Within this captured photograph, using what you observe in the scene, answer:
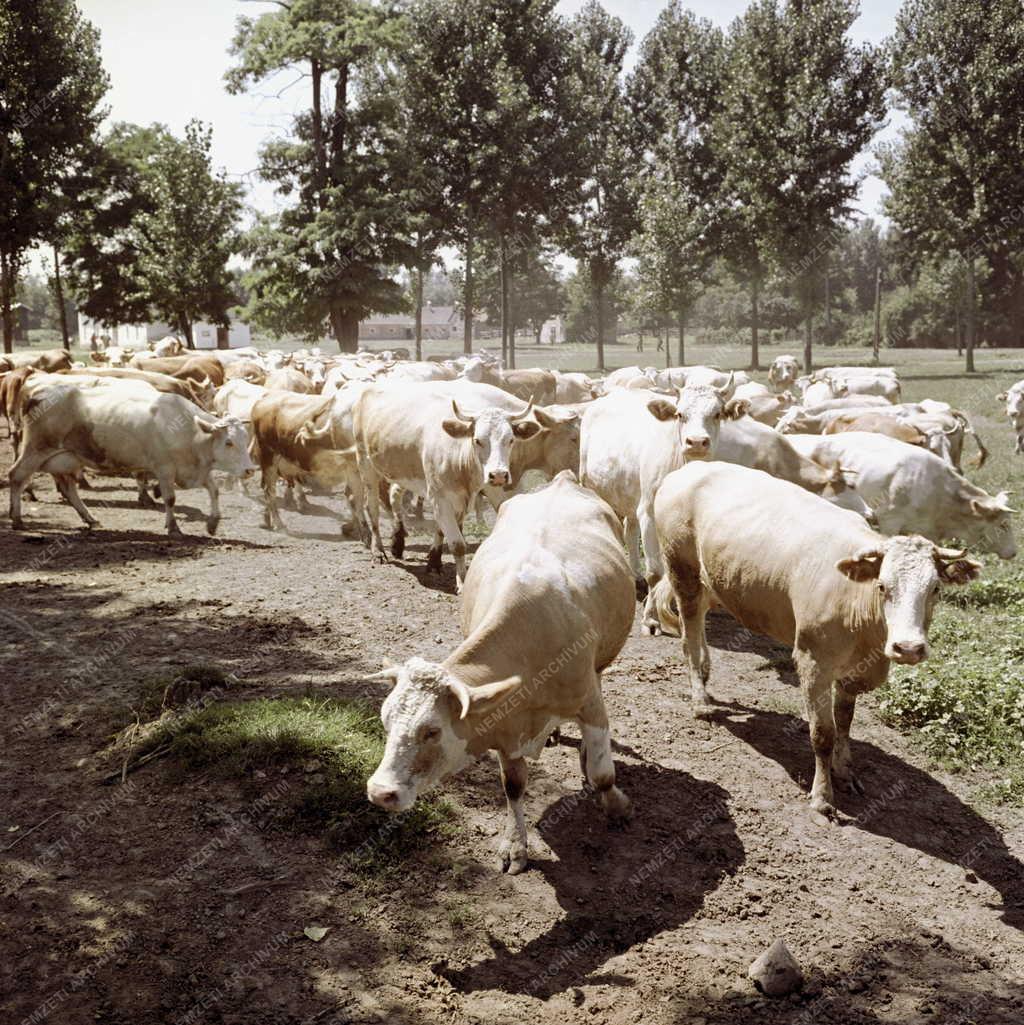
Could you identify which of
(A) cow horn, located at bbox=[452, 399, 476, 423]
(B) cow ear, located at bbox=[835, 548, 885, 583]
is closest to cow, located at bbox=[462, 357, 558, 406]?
(A) cow horn, located at bbox=[452, 399, 476, 423]

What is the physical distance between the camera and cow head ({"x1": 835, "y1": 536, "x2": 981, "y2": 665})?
17.6 feet

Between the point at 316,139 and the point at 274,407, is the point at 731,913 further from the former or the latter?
the point at 316,139

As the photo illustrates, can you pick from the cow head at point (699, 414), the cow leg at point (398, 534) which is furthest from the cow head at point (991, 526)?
the cow leg at point (398, 534)

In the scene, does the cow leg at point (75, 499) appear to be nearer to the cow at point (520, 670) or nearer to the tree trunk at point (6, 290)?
the cow at point (520, 670)

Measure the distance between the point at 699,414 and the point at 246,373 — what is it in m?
16.8

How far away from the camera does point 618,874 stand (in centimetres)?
558

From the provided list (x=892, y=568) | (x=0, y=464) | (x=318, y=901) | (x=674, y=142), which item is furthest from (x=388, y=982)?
(x=674, y=142)

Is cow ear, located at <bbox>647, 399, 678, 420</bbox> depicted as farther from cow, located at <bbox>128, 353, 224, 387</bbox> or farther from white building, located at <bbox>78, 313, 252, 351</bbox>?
white building, located at <bbox>78, 313, 252, 351</bbox>

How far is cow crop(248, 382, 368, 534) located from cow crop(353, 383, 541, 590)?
0.76 meters

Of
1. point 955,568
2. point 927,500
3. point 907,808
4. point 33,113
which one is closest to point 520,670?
point 955,568

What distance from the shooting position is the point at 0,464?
19266mm

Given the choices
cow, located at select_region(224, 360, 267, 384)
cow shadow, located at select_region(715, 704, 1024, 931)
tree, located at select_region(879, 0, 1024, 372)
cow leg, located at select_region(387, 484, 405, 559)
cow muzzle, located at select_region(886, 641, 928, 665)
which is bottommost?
cow shadow, located at select_region(715, 704, 1024, 931)

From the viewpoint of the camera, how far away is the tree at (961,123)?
3922cm

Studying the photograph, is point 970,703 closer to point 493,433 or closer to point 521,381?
point 493,433
